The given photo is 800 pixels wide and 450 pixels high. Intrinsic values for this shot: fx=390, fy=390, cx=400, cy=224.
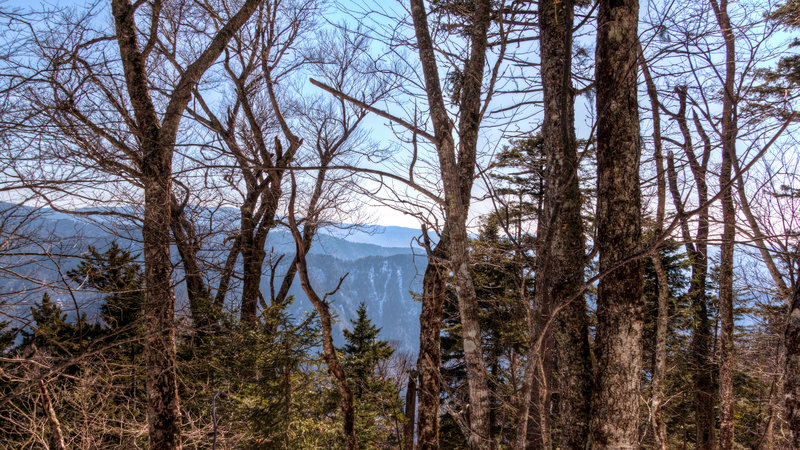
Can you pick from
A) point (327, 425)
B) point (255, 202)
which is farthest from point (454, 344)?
point (255, 202)

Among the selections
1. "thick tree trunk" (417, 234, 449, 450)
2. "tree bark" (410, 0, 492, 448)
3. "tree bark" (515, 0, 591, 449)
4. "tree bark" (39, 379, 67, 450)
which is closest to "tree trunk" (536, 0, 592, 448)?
"tree bark" (515, 0, 591, 449)

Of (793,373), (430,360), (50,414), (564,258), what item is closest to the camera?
(793,373)

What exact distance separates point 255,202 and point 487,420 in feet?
25.6

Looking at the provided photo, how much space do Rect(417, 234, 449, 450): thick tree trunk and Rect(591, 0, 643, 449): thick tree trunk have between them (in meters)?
2.20

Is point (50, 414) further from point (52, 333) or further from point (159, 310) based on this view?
point (159, 310)

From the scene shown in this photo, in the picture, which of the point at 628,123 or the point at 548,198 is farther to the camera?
the point at 548,198

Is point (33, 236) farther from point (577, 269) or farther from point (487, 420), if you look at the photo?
point (577, 269)

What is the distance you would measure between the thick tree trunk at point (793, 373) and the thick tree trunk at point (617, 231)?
1824 millimetres

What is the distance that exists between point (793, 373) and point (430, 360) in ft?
10.8

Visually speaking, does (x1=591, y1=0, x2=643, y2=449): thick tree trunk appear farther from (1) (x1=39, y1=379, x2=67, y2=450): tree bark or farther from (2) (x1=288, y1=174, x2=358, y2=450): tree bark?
(1) (x1=39, y1=379, x2=67, y2=450): tree bark

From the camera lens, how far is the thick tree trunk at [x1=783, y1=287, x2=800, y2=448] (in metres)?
3.10

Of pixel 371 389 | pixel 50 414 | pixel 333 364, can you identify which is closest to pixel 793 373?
pixel 333 364

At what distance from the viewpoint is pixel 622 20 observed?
261cm

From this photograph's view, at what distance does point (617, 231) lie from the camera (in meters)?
2.52
